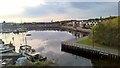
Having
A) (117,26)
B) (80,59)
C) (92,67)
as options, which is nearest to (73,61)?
(80,59)

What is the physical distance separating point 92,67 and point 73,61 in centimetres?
420

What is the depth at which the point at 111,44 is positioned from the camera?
33.9 meters

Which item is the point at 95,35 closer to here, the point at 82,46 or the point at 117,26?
the point at 82,46

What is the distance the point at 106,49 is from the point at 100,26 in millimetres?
6076

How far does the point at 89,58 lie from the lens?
111 feet

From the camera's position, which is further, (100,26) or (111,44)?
(100,26)

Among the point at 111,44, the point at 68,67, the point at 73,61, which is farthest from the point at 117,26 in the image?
the point at 68,67

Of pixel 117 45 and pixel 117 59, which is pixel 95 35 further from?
pixel 117 59

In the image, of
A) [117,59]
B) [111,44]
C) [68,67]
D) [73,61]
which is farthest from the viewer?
[111,44]

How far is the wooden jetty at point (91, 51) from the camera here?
101ft

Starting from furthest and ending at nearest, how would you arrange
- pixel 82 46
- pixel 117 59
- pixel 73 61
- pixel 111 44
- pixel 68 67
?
pixel 82 46, pixel 111 44, pixel 73 61, pixel 117 59, pixel 68 67

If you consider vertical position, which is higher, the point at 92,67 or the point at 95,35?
the point at 95,35

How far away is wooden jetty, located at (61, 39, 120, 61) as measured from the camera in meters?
30.9

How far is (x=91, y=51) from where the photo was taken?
3484 centimetres
